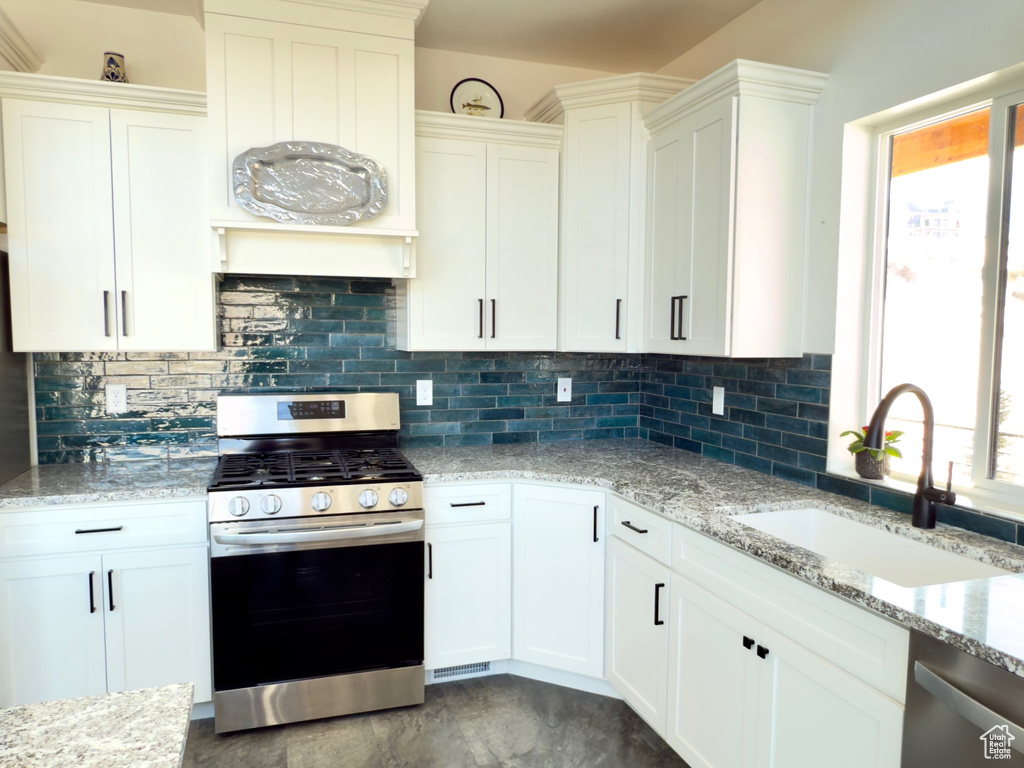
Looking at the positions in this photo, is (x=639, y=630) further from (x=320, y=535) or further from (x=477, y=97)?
(x=477, y=97)

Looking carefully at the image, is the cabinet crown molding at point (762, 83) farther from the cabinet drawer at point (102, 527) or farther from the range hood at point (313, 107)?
the cabinet drawer at point (102, 527)

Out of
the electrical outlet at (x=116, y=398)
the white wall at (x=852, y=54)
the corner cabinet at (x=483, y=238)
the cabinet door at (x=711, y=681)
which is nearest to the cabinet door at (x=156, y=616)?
the electrical outlet at (x=116, y=398)

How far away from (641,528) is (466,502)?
70 cm

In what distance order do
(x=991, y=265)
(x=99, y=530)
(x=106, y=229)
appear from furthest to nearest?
(x=106, y=229) < (x=99, y=530) < (x=991, y=265)

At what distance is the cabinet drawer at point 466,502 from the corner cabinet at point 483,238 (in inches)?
24.8

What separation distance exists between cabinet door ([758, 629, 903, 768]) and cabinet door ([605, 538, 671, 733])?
1.58 feet

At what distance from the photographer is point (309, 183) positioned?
97.3 inches

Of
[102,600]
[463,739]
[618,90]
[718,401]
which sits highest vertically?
[618,90]

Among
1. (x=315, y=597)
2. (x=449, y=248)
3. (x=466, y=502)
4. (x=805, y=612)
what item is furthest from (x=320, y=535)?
(x=805, y=612)

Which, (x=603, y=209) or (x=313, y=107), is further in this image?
(x=603, y=209)

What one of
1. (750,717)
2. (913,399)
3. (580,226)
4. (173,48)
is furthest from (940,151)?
(173,48)

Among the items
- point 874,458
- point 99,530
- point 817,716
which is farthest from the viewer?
point 99,530

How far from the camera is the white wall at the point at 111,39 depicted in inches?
102

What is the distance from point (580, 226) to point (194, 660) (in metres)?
2.26
